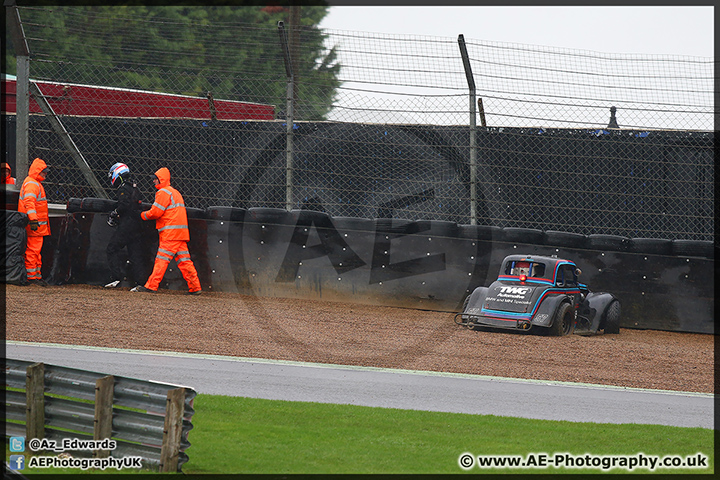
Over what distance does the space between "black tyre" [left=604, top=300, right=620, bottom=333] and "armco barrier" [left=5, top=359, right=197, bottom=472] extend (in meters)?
7.34

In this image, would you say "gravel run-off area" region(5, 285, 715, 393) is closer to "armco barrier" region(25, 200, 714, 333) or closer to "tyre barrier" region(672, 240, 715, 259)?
"armco barrier" region(25, 200, 714, 333)

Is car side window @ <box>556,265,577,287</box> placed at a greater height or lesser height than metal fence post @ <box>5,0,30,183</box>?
lesser

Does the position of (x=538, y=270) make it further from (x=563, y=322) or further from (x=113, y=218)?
(x=113, y=218)

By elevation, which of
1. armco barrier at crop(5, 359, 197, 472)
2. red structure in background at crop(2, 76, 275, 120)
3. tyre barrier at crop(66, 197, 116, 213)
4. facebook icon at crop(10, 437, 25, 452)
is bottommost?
facebook icon at crop(10, 437, 25, 452)

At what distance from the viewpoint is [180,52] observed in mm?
12547

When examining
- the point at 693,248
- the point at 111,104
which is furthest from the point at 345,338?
the point at 111,104

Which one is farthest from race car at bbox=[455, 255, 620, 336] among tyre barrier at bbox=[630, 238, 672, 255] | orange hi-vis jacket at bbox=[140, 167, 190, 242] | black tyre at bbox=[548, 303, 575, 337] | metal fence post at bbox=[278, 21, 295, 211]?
orange hi-vis jacket at bbox=[140, 167, 190, 242]

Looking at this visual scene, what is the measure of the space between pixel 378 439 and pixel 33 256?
797 centimetres

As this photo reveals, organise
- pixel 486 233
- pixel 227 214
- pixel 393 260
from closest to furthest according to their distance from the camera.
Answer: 1. pixel 486 233
2. pixel 393 260
3. pixel 227 214

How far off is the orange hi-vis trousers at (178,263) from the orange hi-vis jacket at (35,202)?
1741 millimetres

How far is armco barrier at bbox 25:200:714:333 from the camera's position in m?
11.1

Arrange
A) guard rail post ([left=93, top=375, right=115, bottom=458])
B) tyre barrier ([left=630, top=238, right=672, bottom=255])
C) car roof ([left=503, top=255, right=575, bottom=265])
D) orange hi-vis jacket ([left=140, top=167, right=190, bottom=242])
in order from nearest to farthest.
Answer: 1. guard rail post ([left=93, top=375, right=115, bottom=458])
2. car roof ([left=503, top=255, right=575, bottom=265])
3. tyre barrier ([left=630, top=238, right=672, bottom=255])
4. orange hi-vis jacket ([left=140, top=167, right=190, bottom=242])

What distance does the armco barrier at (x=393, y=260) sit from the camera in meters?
11.1

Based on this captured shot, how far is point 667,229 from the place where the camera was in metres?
11.9
